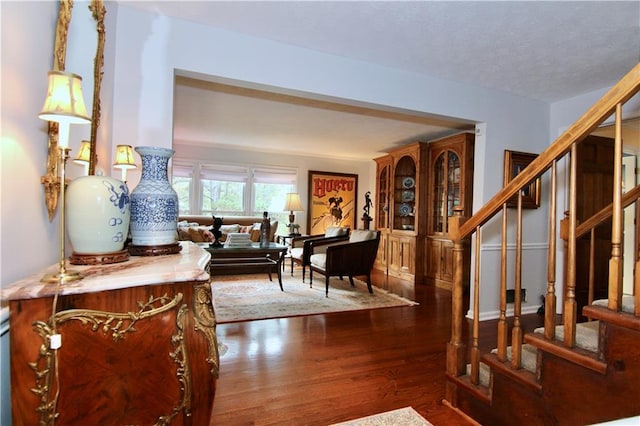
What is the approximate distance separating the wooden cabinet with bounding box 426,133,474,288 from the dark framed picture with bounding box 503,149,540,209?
884mm

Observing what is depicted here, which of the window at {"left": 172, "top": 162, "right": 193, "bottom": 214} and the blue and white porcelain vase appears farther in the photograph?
the window at {"left": 172, "top": 162, "right": 193, "bottom": 214}

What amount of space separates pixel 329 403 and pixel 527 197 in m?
3.11

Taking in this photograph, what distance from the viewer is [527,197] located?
140 inches

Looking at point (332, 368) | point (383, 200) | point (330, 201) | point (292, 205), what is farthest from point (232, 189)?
point (332, 368)

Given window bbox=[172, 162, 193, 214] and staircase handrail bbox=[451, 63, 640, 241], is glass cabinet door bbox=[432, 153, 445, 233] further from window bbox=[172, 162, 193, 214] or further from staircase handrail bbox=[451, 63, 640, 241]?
window bbox=[172, 162, 193, 214]

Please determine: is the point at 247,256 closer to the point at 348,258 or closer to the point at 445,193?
the point at 348,258

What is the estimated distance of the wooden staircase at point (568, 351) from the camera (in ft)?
3.75

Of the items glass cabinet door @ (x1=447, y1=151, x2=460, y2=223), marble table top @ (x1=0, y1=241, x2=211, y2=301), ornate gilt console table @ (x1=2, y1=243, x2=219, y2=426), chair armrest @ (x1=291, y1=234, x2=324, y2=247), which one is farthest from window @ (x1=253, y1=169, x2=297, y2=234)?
ornate gilt console table @ (x1=2, y1=243, x2=219, y2=426)

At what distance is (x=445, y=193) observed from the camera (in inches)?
190

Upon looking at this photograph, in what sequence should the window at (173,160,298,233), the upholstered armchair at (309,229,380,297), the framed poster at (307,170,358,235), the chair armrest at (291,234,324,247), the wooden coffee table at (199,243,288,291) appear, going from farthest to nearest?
the framed poster at (307,170,358,235)
the window at (173,160,298,233)
the chair armrest at (291,234,324,247)
the upholstered armchair at (309,229,380,297)
the wooden coffee table at (199,243,288,291)

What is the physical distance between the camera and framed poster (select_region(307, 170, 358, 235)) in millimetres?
6995

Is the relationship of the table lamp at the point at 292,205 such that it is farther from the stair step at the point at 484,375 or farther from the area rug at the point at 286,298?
the stair step at the point at 484,375

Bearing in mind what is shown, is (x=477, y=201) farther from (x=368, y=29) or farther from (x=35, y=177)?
(x=35, y=177)

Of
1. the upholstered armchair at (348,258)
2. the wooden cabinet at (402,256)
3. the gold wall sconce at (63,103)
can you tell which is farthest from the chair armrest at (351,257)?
the gold wall sconce at (63,103)
